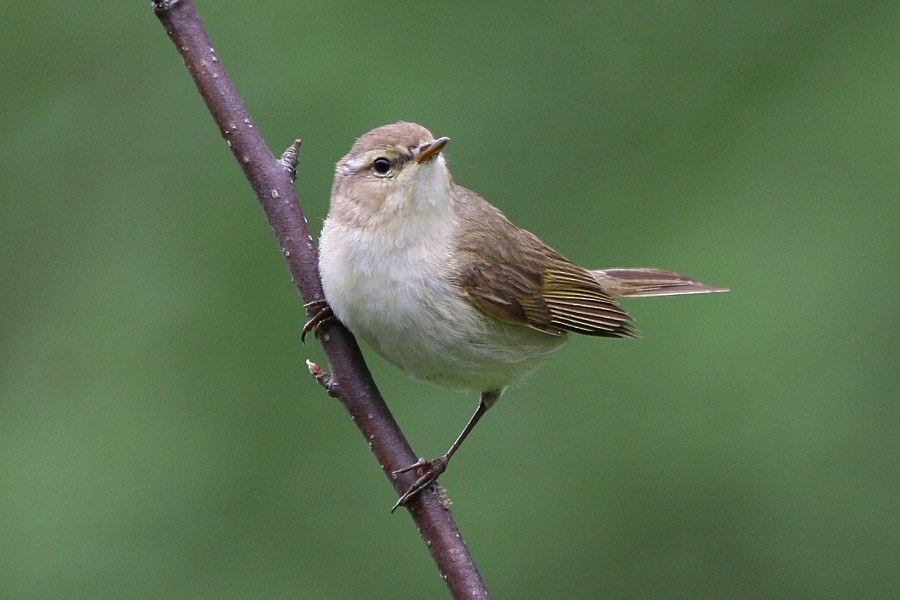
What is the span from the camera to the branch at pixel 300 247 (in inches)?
117

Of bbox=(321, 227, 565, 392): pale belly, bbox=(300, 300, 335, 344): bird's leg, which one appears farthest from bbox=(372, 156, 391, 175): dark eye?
bbox=(300, 300, 335, 344): bird's leg

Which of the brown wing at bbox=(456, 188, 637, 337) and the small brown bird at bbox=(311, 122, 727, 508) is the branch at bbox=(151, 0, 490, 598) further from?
the brown wing at bbox=(456, 188, 637, 337)

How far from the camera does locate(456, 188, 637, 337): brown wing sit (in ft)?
12.2

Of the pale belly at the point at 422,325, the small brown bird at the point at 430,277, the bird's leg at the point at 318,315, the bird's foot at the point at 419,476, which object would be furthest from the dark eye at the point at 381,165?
the bird's foot at the point at 419,476

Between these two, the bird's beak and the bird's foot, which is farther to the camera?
the bird's beak

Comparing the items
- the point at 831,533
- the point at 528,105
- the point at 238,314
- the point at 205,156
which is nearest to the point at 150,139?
the point at 205,156

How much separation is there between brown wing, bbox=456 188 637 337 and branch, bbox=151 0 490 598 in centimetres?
58

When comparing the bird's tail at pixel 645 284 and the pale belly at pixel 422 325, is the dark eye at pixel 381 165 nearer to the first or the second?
the pale belly at pixel 422 325

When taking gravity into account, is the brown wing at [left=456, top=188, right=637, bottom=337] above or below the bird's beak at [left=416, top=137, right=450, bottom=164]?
below

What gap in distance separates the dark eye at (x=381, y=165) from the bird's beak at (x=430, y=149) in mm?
108

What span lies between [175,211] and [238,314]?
1.99 ft

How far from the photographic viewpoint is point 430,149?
3416 mm

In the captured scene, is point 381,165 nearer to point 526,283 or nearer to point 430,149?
point 430,149

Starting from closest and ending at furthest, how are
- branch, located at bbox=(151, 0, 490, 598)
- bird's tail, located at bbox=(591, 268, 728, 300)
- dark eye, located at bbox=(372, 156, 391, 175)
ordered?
branch, located at bbox=(151, 0, 490, 598) < dark eye, located at bbox=(372, 156, 391, 175) < bird's tail, located at bbox=(591, 268, 728, 300)
